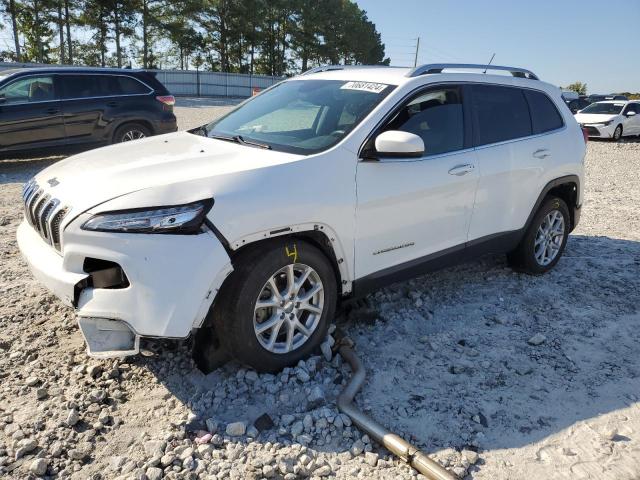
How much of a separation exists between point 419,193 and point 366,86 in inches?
34.5

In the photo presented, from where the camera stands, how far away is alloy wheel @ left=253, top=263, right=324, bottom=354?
314 cm

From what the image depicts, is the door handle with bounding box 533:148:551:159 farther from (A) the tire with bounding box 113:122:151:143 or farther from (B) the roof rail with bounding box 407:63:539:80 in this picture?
(A) the tire with bounding box 113:122:151:143

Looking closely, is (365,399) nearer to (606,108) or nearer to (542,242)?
(542,242)

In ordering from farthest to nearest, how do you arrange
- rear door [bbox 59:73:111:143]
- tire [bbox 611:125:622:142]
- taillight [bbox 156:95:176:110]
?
tire [bbox 611:125:622:142], taillight [bbox 156:95:176:110], rear door [bbox 59:73:111:143]

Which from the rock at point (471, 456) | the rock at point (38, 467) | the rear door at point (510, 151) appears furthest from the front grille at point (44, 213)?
the rear door at point (510, 151)

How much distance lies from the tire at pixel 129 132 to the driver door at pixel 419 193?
23.9 ft

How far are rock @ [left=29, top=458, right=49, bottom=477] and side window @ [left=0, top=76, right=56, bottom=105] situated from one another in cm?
809

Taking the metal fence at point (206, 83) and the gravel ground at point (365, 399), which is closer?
the gravel ground at point (365, 399)

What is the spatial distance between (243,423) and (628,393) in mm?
2361

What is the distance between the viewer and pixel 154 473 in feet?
8.19

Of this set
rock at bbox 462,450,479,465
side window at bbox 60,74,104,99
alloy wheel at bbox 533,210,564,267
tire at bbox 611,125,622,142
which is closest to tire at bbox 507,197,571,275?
alloy wheel at bbox 533,210,564,267

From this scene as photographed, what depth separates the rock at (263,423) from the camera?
2887mm

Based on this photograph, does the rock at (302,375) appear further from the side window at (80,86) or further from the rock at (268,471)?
the side window at (80,86)

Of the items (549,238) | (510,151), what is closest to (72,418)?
(510,151)
